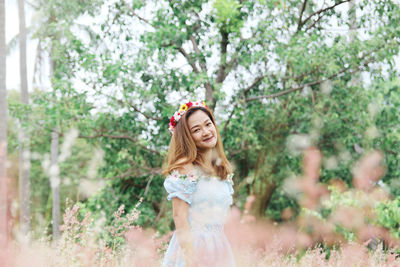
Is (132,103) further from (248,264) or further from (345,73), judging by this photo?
(248,264)

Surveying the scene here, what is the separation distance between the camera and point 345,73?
678 centimetres

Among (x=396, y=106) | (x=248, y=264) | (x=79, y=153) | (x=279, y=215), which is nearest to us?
(x=248, y=264)

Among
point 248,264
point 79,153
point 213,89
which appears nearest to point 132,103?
point 213,89

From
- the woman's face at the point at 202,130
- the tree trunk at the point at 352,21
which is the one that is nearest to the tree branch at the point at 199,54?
the tree trunk at the point at 352,21

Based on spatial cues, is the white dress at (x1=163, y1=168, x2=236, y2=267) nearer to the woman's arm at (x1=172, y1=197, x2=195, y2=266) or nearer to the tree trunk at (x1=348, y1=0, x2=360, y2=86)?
the woman's arm at (x1=172, y1=197, x2=195, y2=266)

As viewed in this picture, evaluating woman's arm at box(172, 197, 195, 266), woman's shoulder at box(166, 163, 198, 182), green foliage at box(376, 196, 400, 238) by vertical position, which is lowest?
green foliage at box(376, 196, 400, 238)

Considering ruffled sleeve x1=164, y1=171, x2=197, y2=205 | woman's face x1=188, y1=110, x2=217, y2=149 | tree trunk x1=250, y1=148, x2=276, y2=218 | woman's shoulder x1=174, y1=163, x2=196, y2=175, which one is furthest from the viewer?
tree trunk x1=250, y1=148, x2=276, y2=218

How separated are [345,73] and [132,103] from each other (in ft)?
10.3

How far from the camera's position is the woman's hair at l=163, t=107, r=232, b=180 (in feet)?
8.55

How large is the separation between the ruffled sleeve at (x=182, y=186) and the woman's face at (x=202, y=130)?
0.93ft

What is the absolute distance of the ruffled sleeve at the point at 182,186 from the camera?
2.44 metres

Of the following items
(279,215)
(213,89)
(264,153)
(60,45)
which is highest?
(60,45)

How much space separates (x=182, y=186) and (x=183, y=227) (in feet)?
0.70

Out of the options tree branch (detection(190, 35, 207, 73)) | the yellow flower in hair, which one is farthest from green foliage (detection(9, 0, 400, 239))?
the yellow flower in hair
